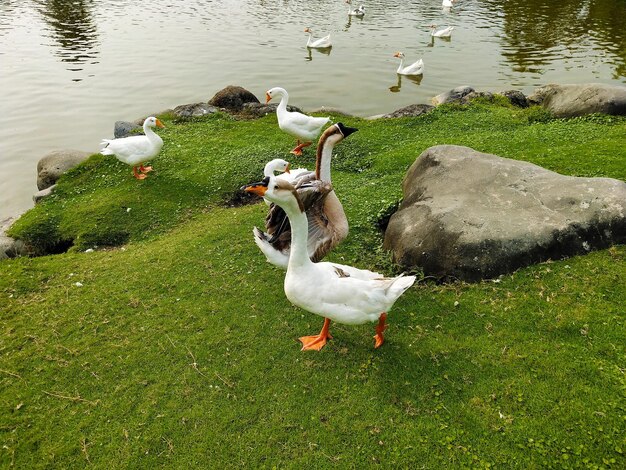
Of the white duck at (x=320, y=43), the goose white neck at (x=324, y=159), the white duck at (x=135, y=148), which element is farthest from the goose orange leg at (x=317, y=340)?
the white duck at (x=320, y=43)

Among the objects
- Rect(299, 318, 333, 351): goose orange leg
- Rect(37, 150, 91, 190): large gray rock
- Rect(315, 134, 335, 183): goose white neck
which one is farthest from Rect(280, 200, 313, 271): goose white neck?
Rect(37, 150, 91, 190): large gray rock

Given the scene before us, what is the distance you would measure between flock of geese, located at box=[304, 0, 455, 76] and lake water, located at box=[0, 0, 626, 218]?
1.32 feet

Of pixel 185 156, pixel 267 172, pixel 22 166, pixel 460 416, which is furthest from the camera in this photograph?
pixel 22 166

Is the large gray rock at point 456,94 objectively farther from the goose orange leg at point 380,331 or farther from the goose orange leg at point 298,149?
the goose orange leg at point 380,331

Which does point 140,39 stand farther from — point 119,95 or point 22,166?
point 22,166

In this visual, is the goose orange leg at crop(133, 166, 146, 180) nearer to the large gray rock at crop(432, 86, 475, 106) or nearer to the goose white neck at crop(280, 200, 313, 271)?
the goose white neck at crop(280, 200, 313, 271)

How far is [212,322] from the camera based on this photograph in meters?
5.61

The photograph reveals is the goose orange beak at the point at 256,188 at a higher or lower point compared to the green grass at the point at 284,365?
higher

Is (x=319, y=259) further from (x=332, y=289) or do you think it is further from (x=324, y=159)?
(x=324, y=159)

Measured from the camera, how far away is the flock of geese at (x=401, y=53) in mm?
18625

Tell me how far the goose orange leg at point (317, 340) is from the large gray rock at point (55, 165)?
8.90 meters

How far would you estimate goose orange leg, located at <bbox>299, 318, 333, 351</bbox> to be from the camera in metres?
5.12

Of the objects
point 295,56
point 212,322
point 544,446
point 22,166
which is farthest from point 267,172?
point 295,56

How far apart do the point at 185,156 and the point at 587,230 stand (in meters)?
8.48
